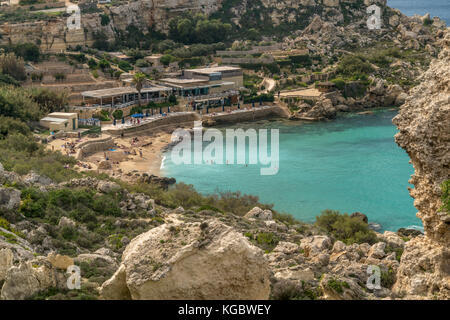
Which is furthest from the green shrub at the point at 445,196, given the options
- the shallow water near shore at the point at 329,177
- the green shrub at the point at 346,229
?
the shallow water near shore at the point at 329,177

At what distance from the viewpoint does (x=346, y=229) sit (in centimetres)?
2545

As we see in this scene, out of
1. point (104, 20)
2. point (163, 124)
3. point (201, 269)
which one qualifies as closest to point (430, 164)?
point (201, 269)

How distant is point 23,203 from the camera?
1947 cm

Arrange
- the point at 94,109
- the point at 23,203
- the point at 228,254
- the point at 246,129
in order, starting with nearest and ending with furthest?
the point at 228,254 < the point at 23,203 < the point at 94,109 < the point at 246,129

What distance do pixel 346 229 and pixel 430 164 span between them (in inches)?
581

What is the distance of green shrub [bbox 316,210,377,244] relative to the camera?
2390 centimetres

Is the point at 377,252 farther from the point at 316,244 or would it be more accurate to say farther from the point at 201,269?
the point at 201,269

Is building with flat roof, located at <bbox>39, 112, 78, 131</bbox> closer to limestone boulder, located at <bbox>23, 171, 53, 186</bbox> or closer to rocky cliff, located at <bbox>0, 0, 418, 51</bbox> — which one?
limestone boulder, located at <bbox>23, 171, 53, 186</bbox>

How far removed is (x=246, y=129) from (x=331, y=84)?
53.1 feet

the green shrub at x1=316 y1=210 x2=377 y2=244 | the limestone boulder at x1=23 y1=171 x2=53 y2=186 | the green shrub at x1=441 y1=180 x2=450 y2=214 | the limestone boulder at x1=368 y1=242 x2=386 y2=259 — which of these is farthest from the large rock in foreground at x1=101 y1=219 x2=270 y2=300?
the limestone boulder at x1=23 y1=171 x2=53 y2=186

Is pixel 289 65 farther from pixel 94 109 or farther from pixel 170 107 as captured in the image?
pixel 94 109

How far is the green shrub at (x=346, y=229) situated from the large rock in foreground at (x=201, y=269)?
14472 millimetres

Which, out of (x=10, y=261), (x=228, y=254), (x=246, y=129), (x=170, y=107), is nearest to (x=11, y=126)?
(x=170, y=107)

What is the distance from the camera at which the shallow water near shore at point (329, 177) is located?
1355 inches
